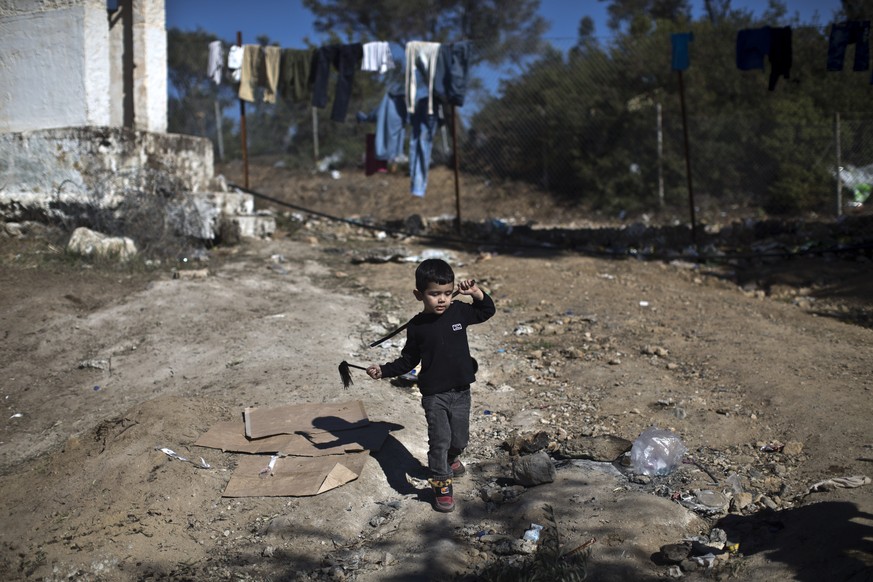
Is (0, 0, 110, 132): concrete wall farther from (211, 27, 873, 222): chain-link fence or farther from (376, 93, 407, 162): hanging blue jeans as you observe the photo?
(211, 27, 873, 222): chain-link fence

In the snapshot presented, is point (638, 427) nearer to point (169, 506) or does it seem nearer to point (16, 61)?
point (169, 506)

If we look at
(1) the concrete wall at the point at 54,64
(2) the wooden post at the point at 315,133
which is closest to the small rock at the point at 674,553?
(1) the concrete wall at the point at 54,64

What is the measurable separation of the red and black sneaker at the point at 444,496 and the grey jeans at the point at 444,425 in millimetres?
25

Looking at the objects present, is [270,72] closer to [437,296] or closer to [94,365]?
[94,365]

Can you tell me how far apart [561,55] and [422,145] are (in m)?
→ 5.50

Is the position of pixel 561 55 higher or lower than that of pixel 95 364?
higher

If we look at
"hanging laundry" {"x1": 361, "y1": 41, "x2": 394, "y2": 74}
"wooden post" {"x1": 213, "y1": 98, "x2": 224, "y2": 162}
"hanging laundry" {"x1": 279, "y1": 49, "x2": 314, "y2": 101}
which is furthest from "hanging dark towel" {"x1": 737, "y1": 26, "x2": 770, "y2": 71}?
"wooden post" {"x1": 213, "y1": 98, "x2": 224, "y2": 162}

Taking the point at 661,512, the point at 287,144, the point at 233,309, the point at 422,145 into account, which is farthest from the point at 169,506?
the point at 287,144

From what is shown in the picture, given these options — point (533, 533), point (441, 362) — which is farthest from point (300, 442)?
point (533, 533)

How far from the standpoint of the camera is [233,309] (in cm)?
622

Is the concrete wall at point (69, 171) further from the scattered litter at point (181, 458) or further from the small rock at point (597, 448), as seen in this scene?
the small rock at point (597, 448)

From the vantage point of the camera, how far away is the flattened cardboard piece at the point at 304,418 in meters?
4.04

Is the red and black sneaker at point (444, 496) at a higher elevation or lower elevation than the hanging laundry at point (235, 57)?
lower

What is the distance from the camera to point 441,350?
349cm
